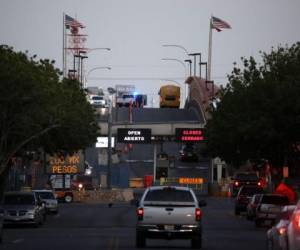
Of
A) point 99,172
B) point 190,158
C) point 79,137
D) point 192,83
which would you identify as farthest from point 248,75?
point 99,172

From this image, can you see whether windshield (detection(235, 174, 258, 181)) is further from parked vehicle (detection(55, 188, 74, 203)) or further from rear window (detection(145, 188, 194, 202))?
rear window (detection(145, 188, 194, 202))

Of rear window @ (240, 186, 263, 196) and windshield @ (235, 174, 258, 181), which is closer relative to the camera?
rear window @ (240, 186, 263, 196)

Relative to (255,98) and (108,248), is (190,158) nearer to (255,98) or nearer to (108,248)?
(255,98)

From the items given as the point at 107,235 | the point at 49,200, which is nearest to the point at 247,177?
the point at 49,200

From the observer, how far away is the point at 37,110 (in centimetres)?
5175

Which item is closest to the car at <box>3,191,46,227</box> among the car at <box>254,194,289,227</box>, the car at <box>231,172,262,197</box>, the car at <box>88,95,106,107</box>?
the car at <box>254,194,289,227</box>

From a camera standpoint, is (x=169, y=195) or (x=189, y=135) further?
(x=189, y=135)

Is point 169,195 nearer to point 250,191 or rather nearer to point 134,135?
point 250,191

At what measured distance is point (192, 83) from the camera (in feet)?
400

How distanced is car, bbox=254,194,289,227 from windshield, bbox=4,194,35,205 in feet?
32.6

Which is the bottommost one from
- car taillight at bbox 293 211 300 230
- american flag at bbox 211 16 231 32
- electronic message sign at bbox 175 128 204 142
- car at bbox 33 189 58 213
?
car at bbox 33 189 58 213

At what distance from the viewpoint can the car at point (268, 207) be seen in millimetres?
45062

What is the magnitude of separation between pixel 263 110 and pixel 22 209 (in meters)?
14.4

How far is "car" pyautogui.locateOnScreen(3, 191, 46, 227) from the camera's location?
4462 cm
